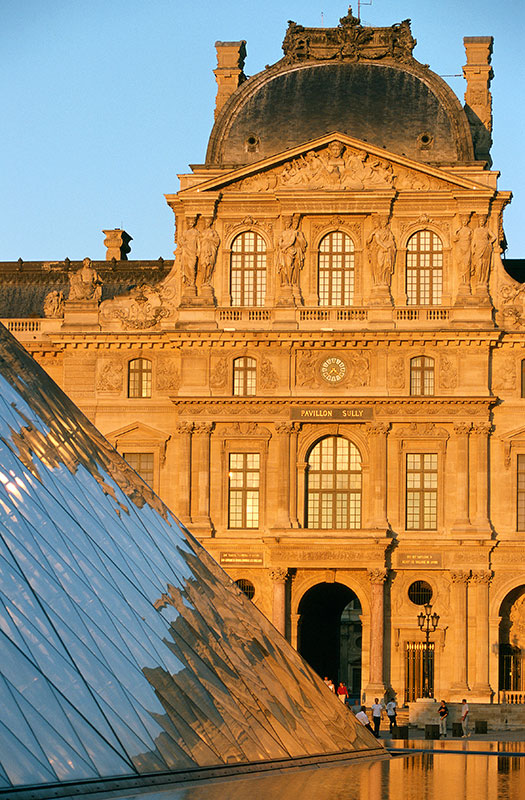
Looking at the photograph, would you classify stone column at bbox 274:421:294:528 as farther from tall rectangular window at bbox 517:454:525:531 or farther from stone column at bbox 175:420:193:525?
tall rectangular window at bbox 517:454:525:531

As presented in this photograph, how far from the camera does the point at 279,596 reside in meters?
50.3

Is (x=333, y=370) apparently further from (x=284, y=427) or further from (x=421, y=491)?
(x=421, y=491)

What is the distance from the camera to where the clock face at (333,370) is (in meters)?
51.3

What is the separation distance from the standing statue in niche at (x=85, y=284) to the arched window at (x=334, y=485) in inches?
355

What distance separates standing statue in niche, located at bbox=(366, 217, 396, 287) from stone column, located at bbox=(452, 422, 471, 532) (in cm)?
532

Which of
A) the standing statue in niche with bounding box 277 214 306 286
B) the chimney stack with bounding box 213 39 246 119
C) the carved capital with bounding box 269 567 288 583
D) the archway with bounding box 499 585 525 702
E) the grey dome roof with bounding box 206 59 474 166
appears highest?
the chimney stack with bounding box 213 39 246 119

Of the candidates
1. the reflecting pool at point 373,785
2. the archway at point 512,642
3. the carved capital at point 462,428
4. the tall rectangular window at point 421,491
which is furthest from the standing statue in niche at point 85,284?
the reflecting pool at point 373,785

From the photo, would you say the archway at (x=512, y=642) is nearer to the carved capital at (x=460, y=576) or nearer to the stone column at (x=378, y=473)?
the carved capital at (x=460, y=576)

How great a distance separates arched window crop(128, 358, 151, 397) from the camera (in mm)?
52938

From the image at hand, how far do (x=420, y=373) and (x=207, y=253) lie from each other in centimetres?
793

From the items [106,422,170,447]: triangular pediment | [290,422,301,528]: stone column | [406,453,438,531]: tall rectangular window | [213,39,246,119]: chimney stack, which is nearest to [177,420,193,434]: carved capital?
[106,422,170,447]: triangular pediment

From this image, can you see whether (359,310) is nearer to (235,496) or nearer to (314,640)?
(235,496)

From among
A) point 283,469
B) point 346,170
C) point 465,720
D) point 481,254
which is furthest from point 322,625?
point 346,170

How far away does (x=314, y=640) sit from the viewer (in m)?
54.0
